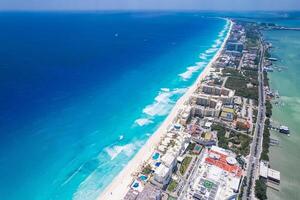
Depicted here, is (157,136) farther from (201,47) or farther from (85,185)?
(201,47)

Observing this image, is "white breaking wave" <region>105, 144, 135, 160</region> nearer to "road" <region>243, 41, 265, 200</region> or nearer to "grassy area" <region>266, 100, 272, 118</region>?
"road" <region>243, 41, 265, 200</region>

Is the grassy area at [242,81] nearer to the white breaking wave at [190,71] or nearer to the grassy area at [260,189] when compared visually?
the white breaking wave at [190,71]

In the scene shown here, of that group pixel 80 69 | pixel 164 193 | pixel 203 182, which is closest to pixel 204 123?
pixel 203 182

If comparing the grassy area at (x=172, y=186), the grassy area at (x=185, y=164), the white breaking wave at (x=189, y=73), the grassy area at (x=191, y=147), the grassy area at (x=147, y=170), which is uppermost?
the white breaking wave at (x=189, y=73)

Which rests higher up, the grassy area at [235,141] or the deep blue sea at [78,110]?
the deep blue sea at [78,110]

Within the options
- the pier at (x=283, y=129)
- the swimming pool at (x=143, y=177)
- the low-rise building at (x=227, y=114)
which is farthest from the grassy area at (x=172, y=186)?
the pier at (x=283, y=129)

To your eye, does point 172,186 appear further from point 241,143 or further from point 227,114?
point 227,114

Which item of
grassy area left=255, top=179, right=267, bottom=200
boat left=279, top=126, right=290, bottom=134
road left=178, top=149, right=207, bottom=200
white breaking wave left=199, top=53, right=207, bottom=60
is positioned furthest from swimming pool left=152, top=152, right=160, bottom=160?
Result: white breaking wave left=199, top=53, right=207, bottom=60
